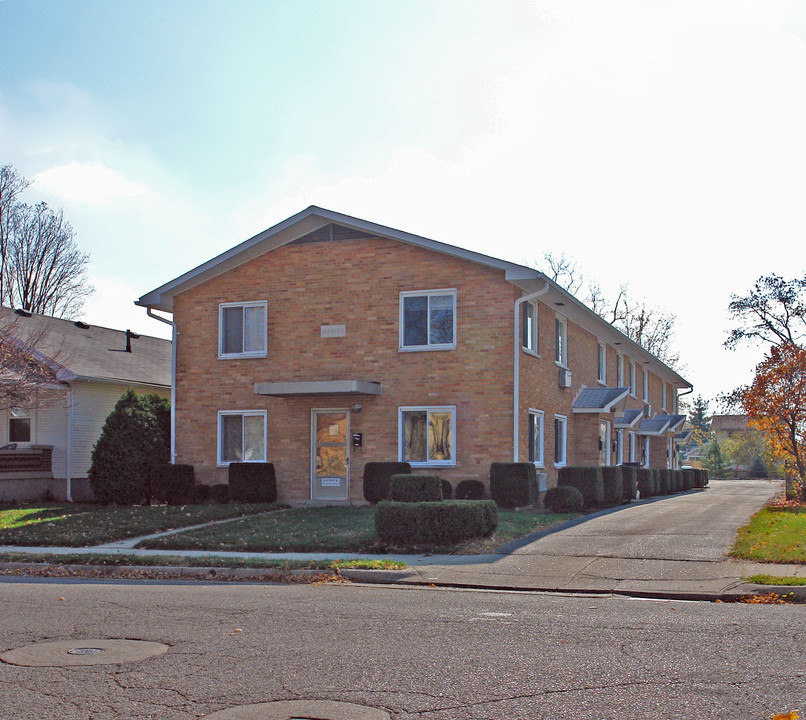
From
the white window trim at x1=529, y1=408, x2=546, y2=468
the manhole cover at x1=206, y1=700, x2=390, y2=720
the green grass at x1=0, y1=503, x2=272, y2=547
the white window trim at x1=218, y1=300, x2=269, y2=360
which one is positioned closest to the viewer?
the manhole cover at x1=206, y1=700, x2=390, y2=720

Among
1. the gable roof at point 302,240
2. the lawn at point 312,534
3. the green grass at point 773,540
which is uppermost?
the gable roof at point 302,240

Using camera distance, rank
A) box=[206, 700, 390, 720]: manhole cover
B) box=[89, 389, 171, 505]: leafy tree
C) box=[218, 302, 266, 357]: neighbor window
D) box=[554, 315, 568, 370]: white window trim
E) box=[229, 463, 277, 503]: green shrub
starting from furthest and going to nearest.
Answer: box=[554, 315, 568, 370]: white window trim → box=[218, 302, 266, 357]: neighbor window → box=[89, 389, 171, 505]: leafy tree → box=[229, 463, 277, 503]: green shrub → box=[206, 700, 390, 720]: manhole cover

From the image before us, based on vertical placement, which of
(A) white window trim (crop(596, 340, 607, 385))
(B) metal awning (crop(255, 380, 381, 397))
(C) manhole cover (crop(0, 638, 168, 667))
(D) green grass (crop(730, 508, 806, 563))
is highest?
(A) white window trim (crop(596, 340, 607, 385))

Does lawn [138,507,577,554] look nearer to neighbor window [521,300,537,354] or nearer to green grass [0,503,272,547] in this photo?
green grass [0,503,272,547]

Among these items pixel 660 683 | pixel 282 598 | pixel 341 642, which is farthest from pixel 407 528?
pixel 660 683

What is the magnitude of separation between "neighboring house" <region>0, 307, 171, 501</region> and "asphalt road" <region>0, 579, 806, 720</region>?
642 inches

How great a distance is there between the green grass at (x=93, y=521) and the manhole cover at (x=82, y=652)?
333 inches

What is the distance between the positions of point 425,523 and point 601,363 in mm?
17984

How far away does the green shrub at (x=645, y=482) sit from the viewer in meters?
27.4

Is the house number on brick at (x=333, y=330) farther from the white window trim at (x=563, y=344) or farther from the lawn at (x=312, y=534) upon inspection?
the white window trim at (x=563, y=344)

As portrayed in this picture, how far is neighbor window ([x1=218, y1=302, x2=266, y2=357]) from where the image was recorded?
2345 cm

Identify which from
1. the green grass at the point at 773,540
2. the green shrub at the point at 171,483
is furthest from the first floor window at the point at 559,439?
the green shrub at the point at 171,483

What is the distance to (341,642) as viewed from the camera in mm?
7230

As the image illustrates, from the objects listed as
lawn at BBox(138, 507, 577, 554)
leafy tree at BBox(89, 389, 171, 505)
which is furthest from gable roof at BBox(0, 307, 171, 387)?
lawn at BBox(138, 507, 577, 554)
